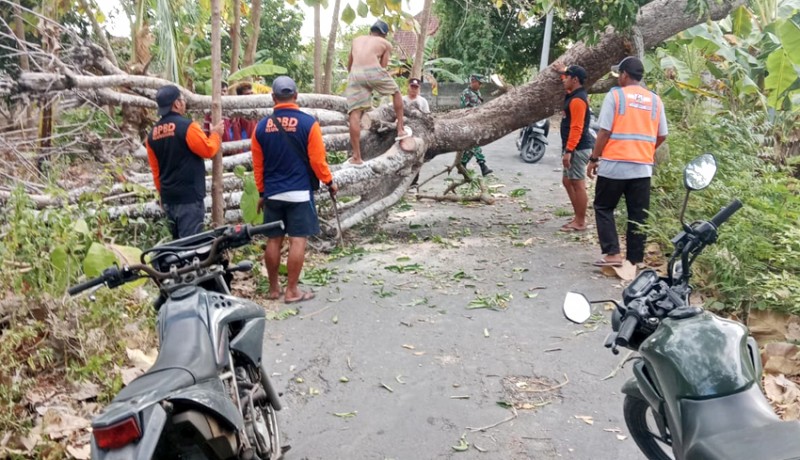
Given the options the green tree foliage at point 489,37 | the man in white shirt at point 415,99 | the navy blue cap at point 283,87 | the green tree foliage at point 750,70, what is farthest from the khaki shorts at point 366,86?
the green tree foliage at point 489,37

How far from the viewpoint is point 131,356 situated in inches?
168

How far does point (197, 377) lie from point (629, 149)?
4.77m

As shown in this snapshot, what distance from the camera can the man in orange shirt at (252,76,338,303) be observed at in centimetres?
569

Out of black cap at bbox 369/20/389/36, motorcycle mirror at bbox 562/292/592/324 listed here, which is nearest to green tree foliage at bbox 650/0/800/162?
black cap at bbox 369/20/389/36

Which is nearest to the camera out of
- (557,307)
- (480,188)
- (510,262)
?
(557,307)

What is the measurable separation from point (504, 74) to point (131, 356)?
77.0ft

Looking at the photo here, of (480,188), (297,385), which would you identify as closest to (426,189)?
(480,188)

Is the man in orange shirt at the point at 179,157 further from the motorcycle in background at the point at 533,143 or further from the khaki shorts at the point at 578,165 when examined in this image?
the motorcycle in background at the point at 533,143

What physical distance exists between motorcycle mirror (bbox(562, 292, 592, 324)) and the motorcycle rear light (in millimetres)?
1627

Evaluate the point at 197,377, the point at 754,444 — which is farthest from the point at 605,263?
the point at 197,377

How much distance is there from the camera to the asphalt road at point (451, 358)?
3709 millimetres

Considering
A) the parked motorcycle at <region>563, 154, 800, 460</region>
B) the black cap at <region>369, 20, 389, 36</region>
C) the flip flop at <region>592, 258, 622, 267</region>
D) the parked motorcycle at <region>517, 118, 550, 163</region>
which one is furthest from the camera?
the parked motorcycle at <region>517, 118, 550, 163</region>

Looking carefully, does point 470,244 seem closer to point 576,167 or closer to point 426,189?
point 576,167

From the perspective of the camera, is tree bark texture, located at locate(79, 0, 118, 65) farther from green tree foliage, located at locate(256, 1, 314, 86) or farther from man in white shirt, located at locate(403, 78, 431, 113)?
green tree foliage, located at locate(256, 1, 314, 86)
